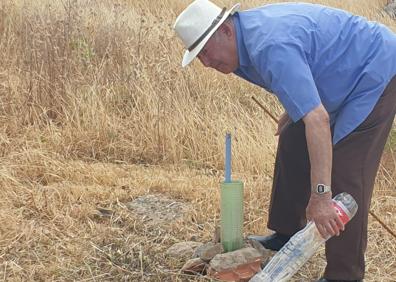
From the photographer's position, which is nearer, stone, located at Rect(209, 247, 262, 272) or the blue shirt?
the blue shirt

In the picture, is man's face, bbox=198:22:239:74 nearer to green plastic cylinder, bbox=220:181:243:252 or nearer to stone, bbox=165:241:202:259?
green plastic cylinder, bbox=220:181:243:252

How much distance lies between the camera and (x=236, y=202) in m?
3.19

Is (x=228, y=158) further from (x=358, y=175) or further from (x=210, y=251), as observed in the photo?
(x=358, y=175)

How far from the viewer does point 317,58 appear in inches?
109

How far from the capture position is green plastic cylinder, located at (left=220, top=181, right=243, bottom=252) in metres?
3.16

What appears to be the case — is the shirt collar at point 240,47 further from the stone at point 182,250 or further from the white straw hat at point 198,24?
the stone at point 182,250

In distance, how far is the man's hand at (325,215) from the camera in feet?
8.63

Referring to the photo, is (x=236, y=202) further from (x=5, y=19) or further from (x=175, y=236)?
(x=5, y=19)

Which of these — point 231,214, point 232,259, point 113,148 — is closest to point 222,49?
point 231,214

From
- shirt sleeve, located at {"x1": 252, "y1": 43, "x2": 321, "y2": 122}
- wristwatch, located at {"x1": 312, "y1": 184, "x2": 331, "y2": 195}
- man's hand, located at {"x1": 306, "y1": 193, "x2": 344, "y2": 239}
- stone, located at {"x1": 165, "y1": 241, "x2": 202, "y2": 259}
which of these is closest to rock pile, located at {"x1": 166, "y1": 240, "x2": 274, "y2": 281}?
stone, located at {"x1": 165, "y1": 241, "x2": 202, "y2": 259}

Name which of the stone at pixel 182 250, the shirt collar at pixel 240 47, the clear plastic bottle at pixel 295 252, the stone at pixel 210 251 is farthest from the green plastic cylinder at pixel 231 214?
the shirt collar at pixel 240 47

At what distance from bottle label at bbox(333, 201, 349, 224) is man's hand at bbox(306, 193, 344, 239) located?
2cm

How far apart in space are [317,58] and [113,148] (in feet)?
8.18

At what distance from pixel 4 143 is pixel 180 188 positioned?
1.34 m
